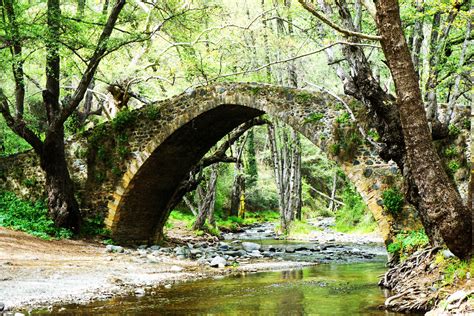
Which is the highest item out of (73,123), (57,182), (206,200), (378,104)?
(73,123)

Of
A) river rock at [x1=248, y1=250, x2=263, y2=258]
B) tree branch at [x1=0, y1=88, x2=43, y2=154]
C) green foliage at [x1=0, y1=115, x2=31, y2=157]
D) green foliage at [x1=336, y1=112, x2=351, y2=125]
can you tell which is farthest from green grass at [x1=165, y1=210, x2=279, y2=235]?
green foliage at [x1=336, y1=112, x2=351, y2=125]

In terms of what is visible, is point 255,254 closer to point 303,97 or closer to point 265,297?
point 303,97

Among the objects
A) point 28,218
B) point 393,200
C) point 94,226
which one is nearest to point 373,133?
point 393,200

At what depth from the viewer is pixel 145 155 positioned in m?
12.7

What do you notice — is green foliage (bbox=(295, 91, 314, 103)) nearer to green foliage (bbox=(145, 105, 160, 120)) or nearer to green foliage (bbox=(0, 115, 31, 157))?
green foliage (bbox=(145, 105, 160, 120))

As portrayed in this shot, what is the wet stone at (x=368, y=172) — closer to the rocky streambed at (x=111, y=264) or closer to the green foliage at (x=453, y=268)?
the rocky streambed at (x=111, y=264)

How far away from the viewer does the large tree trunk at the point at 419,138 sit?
5.33 m

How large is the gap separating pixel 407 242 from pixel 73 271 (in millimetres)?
5156

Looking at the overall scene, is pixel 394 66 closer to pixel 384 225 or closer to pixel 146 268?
pixel 384 225

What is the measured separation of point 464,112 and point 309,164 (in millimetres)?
21853

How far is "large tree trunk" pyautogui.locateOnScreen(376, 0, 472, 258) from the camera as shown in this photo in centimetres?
533

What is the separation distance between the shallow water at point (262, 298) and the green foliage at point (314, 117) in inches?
117

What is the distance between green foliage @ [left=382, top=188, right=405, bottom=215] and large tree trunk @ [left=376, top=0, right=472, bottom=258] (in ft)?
12.2

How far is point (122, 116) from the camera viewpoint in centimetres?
1306
